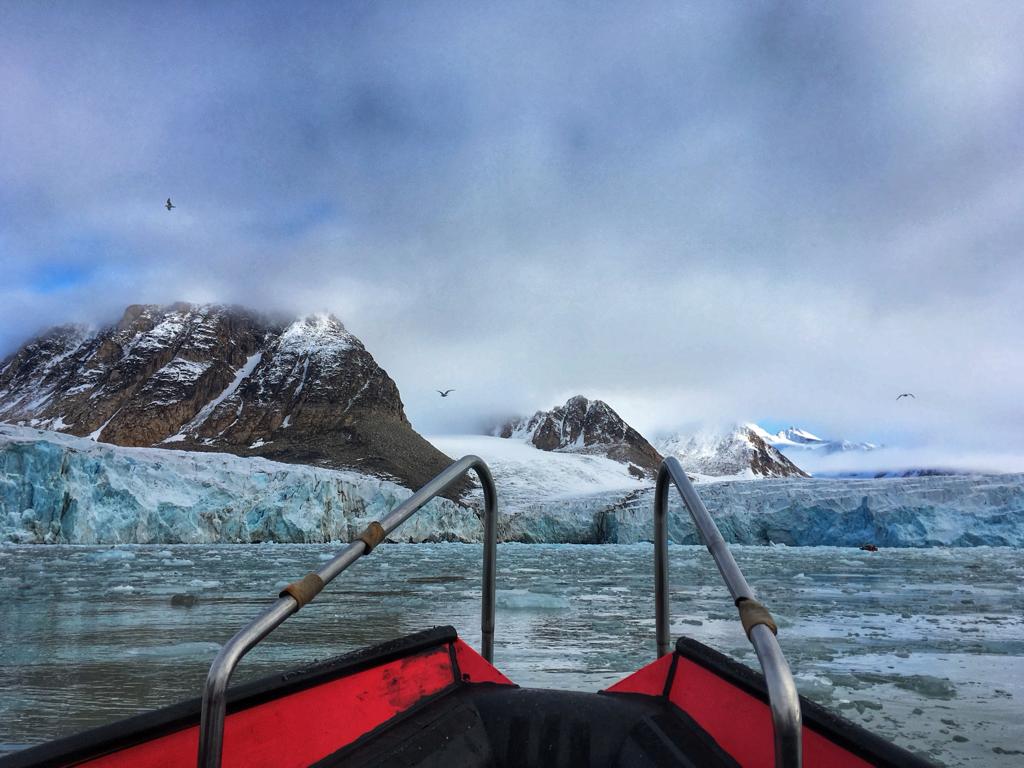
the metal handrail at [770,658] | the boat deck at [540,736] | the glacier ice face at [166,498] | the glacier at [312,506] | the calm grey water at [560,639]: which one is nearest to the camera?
the metal handrail at [770,658]

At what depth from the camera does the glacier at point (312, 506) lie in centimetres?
2942

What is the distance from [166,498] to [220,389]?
9797cm

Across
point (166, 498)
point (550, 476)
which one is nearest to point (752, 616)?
point (166, 498)

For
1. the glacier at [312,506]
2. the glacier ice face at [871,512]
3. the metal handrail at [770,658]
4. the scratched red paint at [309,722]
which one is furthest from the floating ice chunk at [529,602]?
the glacier ice face at [871,512]

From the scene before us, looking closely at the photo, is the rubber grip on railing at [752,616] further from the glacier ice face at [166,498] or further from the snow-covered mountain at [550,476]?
the snow-covered mountain at [550,476]

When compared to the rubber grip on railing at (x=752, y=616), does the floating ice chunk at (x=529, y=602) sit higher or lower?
lower

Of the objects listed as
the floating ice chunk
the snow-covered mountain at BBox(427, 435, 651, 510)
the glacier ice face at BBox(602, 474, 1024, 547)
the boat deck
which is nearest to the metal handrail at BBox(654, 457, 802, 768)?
the boat deck

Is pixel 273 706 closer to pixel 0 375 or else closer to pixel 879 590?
pixel 879 590

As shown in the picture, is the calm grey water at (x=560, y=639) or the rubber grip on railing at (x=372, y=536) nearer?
the rubber grip on railing at (x=372, y=536)

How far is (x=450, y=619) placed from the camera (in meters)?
7.41

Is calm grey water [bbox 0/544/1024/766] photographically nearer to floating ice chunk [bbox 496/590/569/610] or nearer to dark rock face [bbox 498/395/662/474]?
floating ice chunk [bbox 496/590/569/610]

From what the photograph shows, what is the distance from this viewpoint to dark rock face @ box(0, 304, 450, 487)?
92.8 metres

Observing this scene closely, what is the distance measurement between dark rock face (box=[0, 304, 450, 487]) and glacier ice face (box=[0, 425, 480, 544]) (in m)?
41.7

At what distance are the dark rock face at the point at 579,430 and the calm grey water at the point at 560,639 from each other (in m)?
146
